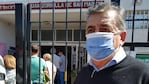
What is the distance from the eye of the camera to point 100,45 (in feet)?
6.25

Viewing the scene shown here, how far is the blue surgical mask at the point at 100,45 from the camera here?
6.11 feet

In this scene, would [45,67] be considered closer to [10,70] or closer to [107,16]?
[10,70]

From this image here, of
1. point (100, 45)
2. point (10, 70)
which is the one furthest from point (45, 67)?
point (100, 45)

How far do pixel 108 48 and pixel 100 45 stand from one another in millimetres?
62

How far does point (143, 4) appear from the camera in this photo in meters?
8.48

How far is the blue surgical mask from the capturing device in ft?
6.11

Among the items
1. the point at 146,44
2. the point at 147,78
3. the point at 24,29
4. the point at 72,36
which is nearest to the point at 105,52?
the point at 147,78

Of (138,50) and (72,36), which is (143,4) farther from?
(138,50)

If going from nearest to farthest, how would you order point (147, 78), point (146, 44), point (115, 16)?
point (147, 78), point (115, 16), point (146, 44)

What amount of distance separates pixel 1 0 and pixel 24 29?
974cm

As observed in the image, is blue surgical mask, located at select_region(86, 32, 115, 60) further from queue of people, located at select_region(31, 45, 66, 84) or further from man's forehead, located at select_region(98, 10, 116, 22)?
queue of people, located at select_region(31, 45, 66, 84)

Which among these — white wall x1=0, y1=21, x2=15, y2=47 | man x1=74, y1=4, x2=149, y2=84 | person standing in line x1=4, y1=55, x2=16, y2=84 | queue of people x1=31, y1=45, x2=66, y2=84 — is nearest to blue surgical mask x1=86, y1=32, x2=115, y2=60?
man x1=74, y1=4, x2=149, y2=84

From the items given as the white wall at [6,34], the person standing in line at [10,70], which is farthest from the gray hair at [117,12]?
the white wall at [6,34]

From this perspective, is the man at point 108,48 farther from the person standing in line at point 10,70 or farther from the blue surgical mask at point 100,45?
the person standing in line at point 10,70
